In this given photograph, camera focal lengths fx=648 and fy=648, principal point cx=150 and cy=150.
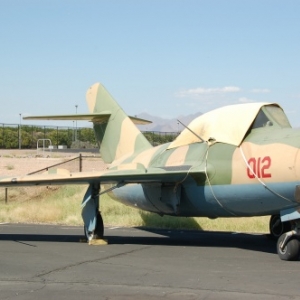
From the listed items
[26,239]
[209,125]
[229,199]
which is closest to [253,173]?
[229,199]

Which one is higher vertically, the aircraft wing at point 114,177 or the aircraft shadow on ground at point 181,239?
the aircraft wing at point 114,177

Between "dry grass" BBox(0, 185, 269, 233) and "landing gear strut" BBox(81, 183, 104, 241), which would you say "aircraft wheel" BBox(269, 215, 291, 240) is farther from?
"landing gear strut" BBox(81, 183, 104, 241)

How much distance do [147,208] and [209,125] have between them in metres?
3.25

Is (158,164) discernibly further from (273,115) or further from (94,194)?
(273,115)

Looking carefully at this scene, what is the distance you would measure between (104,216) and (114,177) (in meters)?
8.90

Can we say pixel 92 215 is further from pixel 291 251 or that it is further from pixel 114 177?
pixel 291 251

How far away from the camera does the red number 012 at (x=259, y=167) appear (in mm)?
12336

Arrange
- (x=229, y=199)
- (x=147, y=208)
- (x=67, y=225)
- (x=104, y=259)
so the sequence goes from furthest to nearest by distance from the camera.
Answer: (x=67, y=225) < (x=147, y=208) < (x=229, y=199) < (x=104, y=259)

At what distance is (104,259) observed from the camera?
491 inches

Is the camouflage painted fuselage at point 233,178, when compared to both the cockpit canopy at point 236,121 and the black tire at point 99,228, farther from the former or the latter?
the black tire at point 99,228

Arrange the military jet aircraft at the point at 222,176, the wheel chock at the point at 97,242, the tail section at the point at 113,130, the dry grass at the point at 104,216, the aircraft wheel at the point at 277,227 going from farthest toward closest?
the dry grass at the point at 104,216 < the tail section at the point at 113,130 < the aircraft wheel at the point at 277,227 < the wheel chock at the point at 97,242 < the military jet aircraft at the point at 222,176

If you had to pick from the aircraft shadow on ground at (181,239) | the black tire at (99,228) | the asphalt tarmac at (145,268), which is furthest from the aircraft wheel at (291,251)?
the black tire at (99,228)

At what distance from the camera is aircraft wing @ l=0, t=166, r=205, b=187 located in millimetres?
14016

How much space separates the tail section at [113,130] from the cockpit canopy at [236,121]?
14.2 feet
